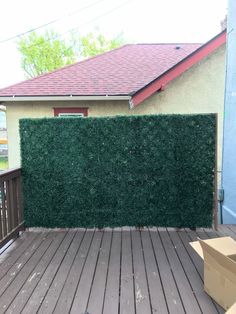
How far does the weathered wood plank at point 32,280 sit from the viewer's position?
2.46m

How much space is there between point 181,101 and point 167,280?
4789 millimetres

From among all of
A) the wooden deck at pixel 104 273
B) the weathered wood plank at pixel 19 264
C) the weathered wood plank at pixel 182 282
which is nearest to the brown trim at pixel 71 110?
the wooden deck at pixel 104 273

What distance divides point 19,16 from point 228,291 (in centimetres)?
1800

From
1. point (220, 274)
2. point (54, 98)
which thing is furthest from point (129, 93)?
point (220, 274)

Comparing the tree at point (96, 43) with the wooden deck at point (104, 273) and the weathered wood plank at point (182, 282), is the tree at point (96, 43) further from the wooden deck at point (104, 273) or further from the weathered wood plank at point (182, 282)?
the weathered wood plank at point (182, 282)

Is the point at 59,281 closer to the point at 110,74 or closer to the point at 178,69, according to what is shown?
the point at 178,69

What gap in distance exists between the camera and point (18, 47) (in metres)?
22.4

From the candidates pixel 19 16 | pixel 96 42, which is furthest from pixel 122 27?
pixel 19 16

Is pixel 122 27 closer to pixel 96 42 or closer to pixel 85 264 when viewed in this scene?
pixel 96 42

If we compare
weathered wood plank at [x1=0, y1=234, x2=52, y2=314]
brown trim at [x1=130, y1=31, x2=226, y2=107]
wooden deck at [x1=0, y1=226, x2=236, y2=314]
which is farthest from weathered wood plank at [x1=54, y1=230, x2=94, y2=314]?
brown trim at [x1=130, y1=31, x2=226, y2=107]

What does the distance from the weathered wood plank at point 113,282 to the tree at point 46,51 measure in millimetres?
20174

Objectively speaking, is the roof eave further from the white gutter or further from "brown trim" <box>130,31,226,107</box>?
"brown trim" <box>130,31,226,107</box>

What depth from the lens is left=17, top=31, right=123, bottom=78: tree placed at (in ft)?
71.4

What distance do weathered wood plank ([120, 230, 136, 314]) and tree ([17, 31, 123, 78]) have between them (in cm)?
2017
